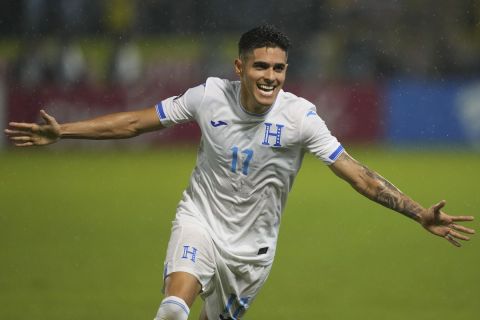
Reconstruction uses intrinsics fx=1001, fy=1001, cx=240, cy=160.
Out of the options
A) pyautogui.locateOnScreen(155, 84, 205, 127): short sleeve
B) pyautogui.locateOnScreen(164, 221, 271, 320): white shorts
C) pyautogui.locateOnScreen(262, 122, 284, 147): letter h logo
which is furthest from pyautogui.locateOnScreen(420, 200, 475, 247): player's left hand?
pyautogui.locateOnScreen(155, 84, 205, 127): short sleeve

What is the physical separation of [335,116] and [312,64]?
188cm

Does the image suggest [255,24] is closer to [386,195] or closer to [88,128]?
[88,128]

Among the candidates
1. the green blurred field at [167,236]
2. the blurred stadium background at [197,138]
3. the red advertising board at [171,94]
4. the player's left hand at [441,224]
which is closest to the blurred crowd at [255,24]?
the blurred stadium background at [197,138]

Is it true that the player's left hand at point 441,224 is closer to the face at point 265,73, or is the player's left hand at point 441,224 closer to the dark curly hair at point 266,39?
the face at point 265,73

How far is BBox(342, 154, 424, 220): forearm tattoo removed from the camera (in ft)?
17.7

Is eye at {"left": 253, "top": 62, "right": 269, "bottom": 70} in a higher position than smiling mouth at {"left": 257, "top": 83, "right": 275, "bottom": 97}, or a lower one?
higher

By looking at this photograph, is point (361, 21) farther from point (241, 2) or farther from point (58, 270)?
point (58, 270)

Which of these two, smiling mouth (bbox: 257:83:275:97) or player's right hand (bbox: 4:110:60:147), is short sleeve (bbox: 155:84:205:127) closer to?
smiling mouth (bbox: 257:83:275:97)

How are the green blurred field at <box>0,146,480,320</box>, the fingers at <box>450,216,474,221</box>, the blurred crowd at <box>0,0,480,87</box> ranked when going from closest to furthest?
1. the fingers at <box>450,216,474,221</box>
2. the green blurred field at <box>0,146,480,320</box>
3. the blurred crowd at <box>0,0,480,87</box>

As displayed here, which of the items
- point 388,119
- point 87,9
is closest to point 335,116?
point 388,119

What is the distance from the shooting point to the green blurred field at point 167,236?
7.62 m

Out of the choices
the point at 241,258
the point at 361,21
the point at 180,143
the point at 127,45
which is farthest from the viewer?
the point at 361,21

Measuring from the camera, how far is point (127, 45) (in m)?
18.7

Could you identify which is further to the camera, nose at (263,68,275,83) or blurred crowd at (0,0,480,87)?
blurred crowd at (0,0,480,87)
